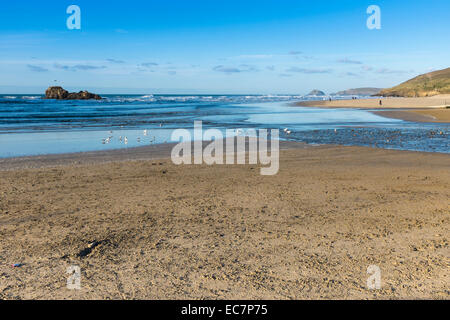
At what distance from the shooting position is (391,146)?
14703 millimetres

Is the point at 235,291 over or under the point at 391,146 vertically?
under

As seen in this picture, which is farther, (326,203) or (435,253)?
(326,203)

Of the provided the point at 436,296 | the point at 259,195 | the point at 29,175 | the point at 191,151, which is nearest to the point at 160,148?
the point at 191,151

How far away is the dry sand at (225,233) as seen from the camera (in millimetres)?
4004
